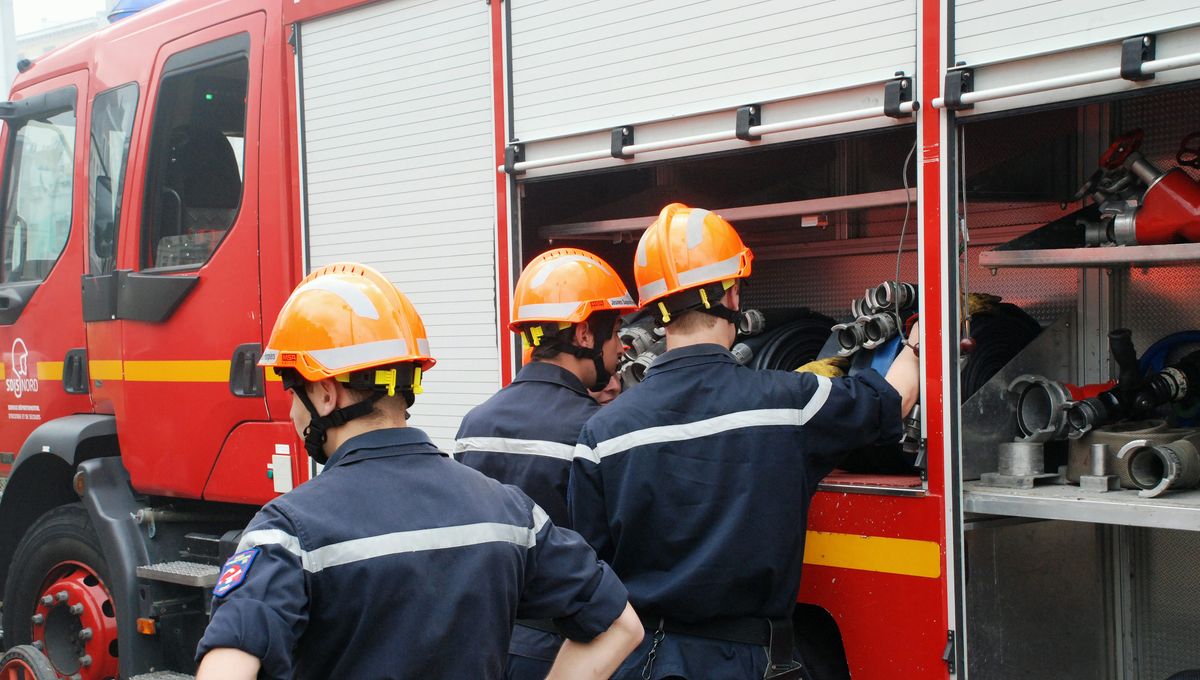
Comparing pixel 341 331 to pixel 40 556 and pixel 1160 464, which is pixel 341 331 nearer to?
pixel 1160 464

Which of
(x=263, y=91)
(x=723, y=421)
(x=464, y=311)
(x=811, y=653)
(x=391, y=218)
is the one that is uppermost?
(x=263, y=91)

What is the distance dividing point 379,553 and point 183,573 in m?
3.22

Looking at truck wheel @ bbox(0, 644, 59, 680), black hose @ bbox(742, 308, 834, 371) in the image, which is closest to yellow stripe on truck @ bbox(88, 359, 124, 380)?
truck wheel @ bbox(0, 644, 59, 680)

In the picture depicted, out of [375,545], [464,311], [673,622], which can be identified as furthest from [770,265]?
[375,545]

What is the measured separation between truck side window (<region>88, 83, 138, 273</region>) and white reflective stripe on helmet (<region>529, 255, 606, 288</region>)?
2.53 metres

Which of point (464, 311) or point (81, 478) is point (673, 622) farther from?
point (81, 478)

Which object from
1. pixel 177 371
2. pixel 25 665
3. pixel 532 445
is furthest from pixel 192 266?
pixel 532 445

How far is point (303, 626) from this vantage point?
1764 millimetres

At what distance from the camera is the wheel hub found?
4.89 m

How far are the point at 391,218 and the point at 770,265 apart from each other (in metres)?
1.42

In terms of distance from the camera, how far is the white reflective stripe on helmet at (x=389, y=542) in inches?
69.6

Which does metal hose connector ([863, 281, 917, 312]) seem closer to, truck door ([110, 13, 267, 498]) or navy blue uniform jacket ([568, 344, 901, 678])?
navy blue uniform jacket ([568, 344, 901, 678])

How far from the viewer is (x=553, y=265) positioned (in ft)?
11.1

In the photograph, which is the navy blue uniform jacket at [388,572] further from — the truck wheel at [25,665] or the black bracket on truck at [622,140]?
the truck wheel at [25,665]
